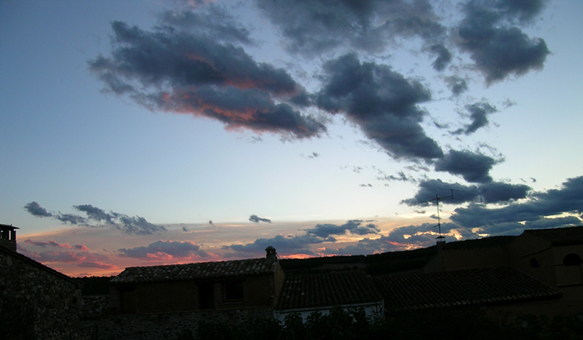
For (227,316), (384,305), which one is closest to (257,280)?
(227,316)

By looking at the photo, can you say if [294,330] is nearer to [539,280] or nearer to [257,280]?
[257,280]

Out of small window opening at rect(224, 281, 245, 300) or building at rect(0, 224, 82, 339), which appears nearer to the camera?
building at rect(0, 224, 82, 339)

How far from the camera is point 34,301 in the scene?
42.1ft

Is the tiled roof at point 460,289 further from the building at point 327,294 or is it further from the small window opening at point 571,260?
the small window opening at point 571,260

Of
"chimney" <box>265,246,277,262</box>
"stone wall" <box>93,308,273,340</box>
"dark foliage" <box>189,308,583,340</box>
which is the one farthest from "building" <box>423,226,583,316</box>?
"stone wall" <box>93,308,273,340</box>

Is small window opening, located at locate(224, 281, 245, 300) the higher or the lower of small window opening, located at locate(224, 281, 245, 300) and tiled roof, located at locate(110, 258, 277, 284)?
the lower

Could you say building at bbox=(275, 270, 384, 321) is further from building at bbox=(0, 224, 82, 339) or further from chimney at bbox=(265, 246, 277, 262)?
building at bbox=(0, 224, 82, 339)

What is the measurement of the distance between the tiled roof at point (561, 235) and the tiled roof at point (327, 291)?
9077mm

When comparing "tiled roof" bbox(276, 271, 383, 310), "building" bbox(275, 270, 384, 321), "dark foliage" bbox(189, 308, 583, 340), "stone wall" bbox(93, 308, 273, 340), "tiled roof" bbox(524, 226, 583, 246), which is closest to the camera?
"dark foliage" bbox(189, 308, 583, 340)

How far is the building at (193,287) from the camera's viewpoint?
21.2 meters

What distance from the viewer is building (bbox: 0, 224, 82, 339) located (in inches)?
459

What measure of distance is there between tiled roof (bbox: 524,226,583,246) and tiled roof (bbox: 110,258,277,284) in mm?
14076

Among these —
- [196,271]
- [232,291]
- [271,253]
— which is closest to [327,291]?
[271,253]

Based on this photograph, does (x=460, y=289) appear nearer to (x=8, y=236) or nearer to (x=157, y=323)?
(x=157, y=323)
